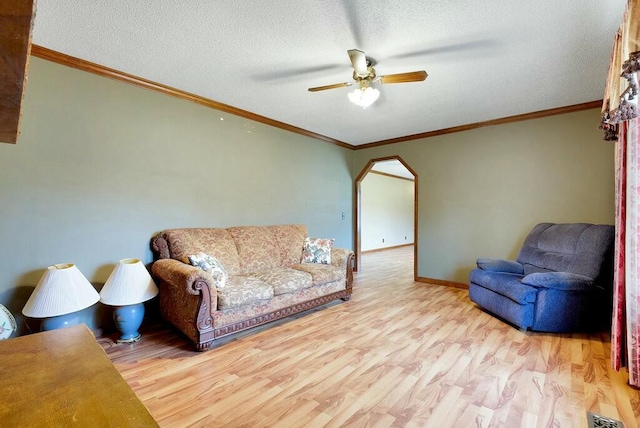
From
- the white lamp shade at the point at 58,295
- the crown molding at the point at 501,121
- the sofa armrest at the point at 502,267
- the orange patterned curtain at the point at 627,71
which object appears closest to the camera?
the orange patterned curtain at the point at 627,71

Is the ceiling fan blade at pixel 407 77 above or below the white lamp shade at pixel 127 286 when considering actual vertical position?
above

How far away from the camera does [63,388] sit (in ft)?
2.02

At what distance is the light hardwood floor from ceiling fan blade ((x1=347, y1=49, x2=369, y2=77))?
94.2 inches

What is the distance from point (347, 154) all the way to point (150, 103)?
355 cm

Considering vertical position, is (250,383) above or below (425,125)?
below

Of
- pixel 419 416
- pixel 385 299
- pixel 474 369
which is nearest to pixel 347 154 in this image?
pixel 385 299

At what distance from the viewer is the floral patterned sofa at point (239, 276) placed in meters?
2.52

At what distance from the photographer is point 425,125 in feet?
14.9

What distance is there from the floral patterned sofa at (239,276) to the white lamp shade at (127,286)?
0.17 m

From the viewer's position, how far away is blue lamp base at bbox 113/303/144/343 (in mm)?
2592

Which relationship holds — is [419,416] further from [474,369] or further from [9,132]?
[9,132]

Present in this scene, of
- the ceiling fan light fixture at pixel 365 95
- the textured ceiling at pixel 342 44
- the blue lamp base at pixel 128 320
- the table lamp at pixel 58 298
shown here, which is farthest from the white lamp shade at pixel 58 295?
the ceiling fan light fixture at pixel 365 95

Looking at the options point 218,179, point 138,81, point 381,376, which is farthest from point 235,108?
point 381,376

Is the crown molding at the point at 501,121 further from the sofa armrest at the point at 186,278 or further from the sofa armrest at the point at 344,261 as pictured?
the sofa armrest at the point at 186,278
